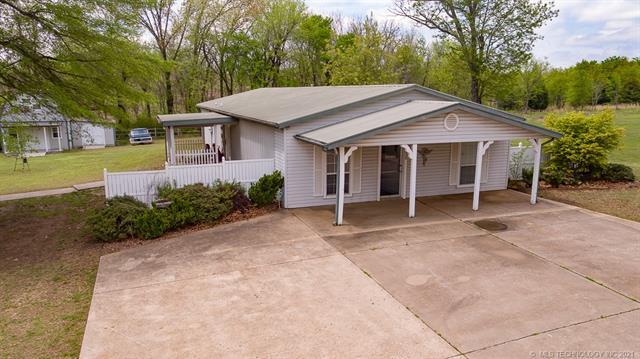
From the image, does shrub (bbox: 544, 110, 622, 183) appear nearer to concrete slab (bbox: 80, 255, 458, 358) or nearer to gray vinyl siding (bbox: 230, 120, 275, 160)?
gray vinyl siding (bbox: 230, 120, 275, 160)

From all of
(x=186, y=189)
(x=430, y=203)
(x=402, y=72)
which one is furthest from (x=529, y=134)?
(x=402, y=72)

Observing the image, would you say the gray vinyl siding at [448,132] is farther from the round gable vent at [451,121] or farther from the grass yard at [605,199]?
the grass yard at [605,199]

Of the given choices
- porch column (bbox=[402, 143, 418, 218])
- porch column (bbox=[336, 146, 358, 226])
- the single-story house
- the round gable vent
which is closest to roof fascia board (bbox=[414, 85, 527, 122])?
the single-story house

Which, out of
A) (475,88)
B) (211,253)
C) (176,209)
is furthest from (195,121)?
(475,88)

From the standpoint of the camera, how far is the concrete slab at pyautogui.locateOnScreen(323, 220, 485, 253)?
10.2 metres

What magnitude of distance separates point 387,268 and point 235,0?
40.4 m

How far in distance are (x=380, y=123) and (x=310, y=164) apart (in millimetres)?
2648

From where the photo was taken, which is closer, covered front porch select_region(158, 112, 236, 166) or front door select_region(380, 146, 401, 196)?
front door select_region(380, 146, 401, 196)

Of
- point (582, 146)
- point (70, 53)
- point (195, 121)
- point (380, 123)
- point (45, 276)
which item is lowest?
point (45, 276)

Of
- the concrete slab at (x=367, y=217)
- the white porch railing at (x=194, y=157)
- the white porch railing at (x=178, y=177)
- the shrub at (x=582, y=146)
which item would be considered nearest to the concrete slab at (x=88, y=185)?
the white porch railing at (x=194, y=157)

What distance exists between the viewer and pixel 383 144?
11836 millimetres

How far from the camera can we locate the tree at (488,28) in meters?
29.6

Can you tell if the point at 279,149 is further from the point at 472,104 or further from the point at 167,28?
the point at 167,28

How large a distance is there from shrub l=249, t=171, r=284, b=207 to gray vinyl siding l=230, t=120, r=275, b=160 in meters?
1.39
